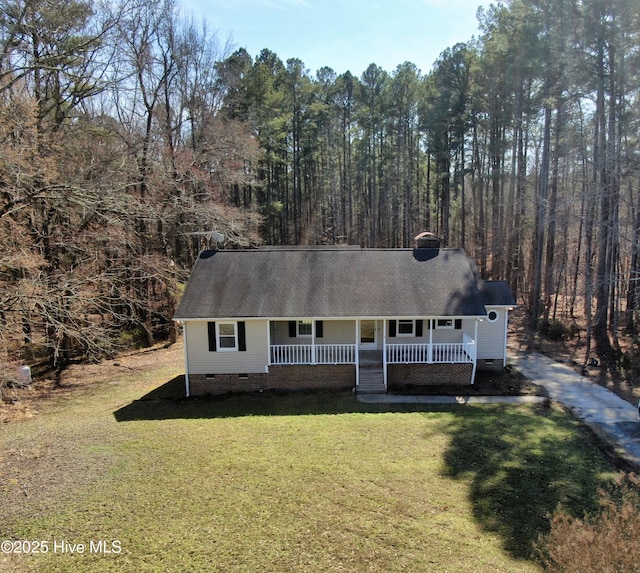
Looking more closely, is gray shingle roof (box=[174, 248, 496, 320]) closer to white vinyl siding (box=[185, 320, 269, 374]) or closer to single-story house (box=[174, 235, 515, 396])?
single-story house (box=[174, 235, 515, 396])

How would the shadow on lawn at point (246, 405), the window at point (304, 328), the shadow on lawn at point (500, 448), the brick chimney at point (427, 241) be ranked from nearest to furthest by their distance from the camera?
1. the shadow on lawn at point (500, 448)
2. the shadow on lawn at point (246, 405)
3. the window at point (304, 328)
4. the brick chimney at point (427, 241)

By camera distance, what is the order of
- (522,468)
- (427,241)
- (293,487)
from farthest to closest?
(427,241) < (522,468) < (293,487)

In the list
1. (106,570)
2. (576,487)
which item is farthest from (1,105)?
(576,487)

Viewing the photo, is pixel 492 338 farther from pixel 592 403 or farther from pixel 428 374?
pixel 592 403

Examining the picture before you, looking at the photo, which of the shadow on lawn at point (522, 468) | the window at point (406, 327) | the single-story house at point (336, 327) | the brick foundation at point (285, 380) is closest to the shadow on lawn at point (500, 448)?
the shadow on lawn at point (522, 468)

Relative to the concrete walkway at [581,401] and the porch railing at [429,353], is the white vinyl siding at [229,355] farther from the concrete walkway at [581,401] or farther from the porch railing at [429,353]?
the porch railing at [429,353]

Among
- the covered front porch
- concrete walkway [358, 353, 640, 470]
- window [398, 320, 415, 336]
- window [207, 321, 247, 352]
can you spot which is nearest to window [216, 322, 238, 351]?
window [207, 321, 247, 352]

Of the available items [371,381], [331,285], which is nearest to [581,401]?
[371,381]
